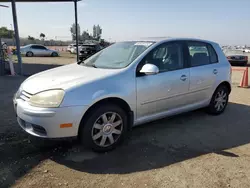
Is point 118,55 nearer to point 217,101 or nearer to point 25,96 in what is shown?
point 25,96

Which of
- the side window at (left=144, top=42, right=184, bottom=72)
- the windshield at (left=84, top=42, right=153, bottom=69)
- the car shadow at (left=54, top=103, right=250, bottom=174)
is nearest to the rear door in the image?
the side window at (left=144, top=42, right=184, bottom=72)

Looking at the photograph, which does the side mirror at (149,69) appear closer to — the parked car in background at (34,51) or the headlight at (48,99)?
the headlight at (48,99)

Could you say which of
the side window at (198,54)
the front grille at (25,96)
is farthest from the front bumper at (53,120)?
the side window at (198,54)

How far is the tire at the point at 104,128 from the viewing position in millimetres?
3088

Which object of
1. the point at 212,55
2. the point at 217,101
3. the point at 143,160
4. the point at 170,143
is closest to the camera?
the point at 143,160

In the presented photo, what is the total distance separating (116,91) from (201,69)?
2039mm

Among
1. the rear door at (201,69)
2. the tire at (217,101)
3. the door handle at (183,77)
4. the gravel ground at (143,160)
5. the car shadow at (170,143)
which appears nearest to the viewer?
the gravel ground at (143,160)

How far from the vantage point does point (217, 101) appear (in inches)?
198

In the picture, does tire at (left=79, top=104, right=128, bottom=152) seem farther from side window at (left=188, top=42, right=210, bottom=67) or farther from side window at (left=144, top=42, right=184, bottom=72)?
side window at (left=188, top=42, right=210, bottom=67)

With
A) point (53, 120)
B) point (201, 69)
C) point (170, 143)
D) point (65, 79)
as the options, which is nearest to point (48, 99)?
point (53, 120)

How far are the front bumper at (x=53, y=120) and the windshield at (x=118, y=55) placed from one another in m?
1.05

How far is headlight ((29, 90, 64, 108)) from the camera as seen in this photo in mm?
2890

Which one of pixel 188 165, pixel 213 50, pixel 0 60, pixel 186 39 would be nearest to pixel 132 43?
pixel 186 39

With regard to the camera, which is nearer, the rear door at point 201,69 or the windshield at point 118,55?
the windshield at point 118,55
